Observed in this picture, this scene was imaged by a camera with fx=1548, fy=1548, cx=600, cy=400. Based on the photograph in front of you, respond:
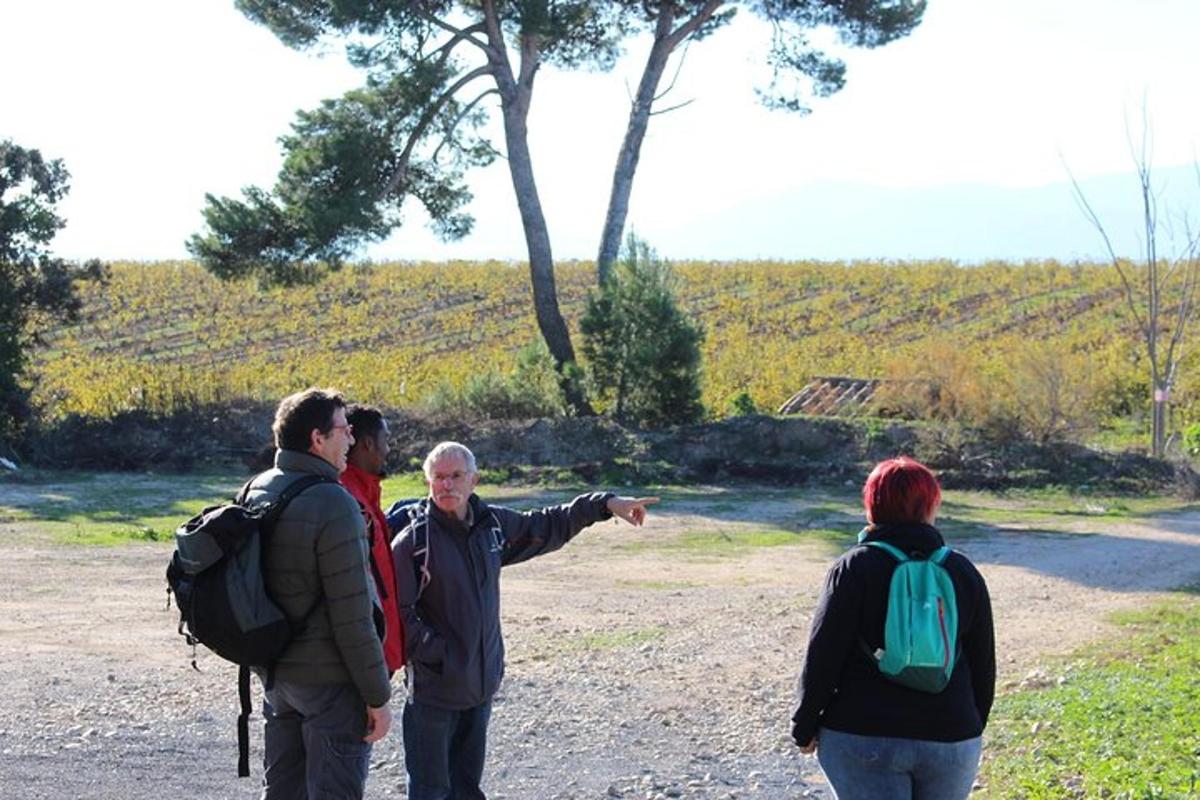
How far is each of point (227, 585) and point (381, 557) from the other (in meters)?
0.74

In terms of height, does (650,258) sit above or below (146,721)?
above

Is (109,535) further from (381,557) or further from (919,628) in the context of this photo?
(919,628)

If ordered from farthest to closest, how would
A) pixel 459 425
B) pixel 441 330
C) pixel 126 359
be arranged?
pixel 441 330 → pixel 126 359 → pixel 459 425

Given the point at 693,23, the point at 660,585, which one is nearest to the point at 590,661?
the point at 660,585

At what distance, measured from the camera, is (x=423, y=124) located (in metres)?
24.5

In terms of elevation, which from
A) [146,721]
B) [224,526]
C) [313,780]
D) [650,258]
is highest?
[650,258]

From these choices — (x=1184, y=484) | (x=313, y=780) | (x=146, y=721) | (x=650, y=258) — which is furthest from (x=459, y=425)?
(x=313, y=780)

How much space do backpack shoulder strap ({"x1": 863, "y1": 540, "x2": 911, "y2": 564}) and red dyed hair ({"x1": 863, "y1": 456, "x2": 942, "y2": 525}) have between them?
0.22 feet

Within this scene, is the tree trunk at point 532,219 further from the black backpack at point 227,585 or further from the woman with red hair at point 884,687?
the woman with red hair at point 884,687

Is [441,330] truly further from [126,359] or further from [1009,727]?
[1009,727]

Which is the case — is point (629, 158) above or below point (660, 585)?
above

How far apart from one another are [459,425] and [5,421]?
6.96 meters

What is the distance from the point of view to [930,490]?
4.39 meters

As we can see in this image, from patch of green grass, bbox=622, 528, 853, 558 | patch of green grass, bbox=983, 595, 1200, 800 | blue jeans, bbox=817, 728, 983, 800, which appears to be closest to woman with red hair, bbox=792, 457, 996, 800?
blue jeans, bbox=817, 728, 983, 800
